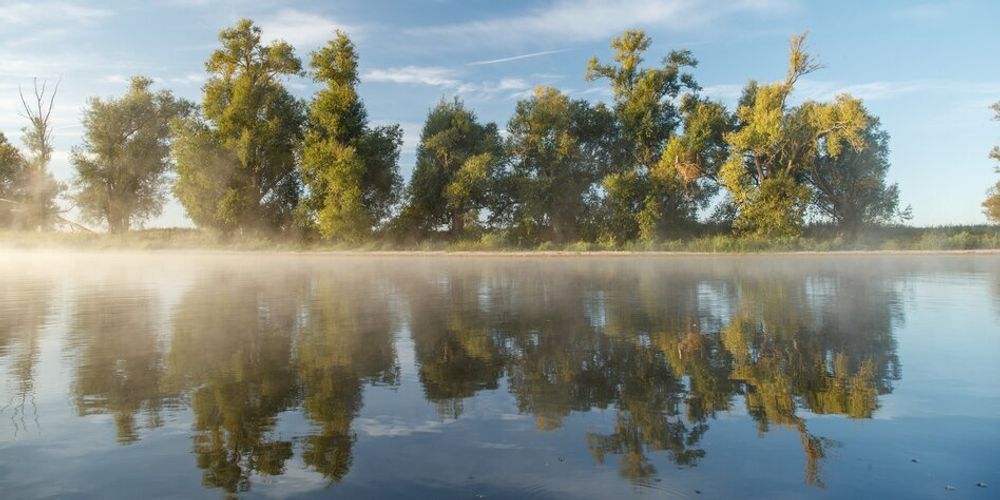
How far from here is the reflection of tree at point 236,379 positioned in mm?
5434

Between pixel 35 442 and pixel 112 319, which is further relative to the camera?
pixel 112 319

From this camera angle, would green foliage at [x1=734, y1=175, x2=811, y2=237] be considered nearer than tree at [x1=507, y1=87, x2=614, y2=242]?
Yes

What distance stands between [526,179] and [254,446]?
4382 cm

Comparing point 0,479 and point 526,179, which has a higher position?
point 526,179

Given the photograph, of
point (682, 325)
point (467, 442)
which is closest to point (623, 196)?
point (682, 325)

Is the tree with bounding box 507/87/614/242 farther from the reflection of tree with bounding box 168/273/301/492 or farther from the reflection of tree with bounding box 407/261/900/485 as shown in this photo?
the reflection of tree with bounding box 168/273/301/492

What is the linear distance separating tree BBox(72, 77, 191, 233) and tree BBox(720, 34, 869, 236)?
4610 centimetres

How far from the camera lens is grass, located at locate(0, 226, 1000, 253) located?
144ft

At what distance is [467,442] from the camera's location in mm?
5828

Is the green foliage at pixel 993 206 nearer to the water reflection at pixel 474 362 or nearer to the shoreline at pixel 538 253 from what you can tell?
the shoreline at pixel 538 253

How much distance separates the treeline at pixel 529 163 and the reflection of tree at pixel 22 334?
27.1 metres

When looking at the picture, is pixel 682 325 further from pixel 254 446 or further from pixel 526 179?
pixel 526 179

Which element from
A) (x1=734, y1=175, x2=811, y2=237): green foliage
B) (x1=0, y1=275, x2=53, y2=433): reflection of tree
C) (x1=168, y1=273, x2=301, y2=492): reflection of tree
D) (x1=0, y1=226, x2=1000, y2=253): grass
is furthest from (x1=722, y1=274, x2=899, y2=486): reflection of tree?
(x1=734, y1=175, x2=811, y2=237): green foliage

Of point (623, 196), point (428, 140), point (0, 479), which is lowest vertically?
point (0, 479)
